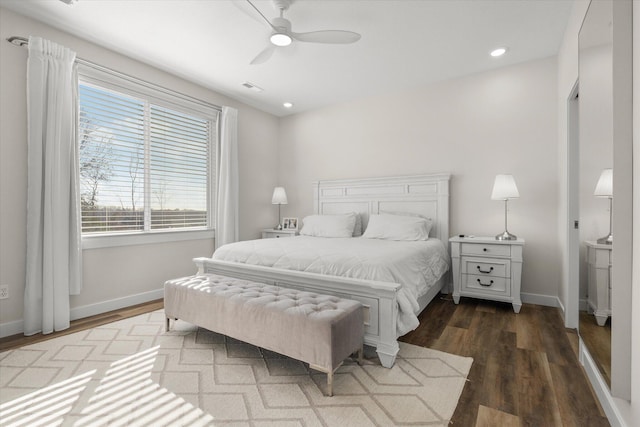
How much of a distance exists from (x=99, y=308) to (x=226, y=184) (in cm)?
203

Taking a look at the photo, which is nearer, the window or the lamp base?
the window

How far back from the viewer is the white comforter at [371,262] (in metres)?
2.11

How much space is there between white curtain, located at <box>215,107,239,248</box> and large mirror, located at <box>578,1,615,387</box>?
12.4 ft

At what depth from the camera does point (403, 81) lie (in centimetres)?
388

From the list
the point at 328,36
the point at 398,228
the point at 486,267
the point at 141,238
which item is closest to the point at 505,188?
the point at 486,267

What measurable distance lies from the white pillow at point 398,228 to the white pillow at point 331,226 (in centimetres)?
30

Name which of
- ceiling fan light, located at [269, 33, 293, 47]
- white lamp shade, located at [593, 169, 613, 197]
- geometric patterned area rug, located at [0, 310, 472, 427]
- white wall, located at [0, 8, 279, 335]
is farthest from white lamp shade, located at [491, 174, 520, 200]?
white wall, located at [0, 8, 279, 335]

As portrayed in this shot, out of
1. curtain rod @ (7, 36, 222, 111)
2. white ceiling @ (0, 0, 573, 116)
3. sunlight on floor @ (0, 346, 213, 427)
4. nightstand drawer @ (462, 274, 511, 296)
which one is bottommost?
sunlight on floor @ (0, 346, 213, 427)

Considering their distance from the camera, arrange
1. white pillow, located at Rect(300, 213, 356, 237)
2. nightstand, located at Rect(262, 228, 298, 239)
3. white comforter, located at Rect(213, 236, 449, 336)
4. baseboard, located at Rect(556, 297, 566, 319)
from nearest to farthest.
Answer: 1. white comforter, located at Rect(213, 236, 449, 336)
2. baseboard, located at Rect(556, 297, 566, 319)
3. white pillow, located at Rect(300, 213, 356, 237)
4. nightstand, located at Rect(262, 228, 298, 239)

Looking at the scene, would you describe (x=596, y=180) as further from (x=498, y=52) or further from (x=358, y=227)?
(x=358, y=227)

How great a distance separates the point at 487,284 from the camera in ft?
10.5

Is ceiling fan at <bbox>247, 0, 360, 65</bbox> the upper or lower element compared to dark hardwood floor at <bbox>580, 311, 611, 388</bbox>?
upper

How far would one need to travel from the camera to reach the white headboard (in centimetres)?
377

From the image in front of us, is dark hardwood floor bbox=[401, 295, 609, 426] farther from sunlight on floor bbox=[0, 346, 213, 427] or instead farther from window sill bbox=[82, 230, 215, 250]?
window sill bbox=[82, 230, 215, 250]
